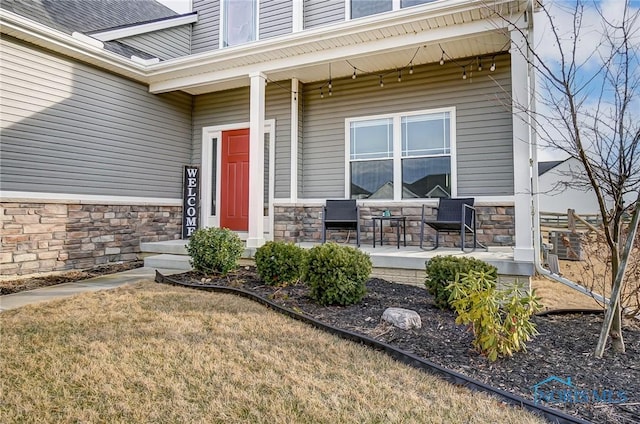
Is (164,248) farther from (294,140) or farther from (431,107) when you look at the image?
(431,107)

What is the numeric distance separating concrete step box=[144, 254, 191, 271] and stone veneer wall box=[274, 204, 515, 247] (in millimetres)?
1612

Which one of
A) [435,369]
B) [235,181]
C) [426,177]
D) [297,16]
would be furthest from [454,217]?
[297,16]

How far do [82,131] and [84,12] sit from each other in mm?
2827

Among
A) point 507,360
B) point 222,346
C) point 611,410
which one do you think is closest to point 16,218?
point 222,346

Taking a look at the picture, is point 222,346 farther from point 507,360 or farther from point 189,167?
point 189,167

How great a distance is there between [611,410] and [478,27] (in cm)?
417

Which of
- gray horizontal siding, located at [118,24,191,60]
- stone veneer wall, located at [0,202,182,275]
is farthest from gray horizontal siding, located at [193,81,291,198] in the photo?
stone veneer wall, located at [0,202,182,275]

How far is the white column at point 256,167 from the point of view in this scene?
18.5ft

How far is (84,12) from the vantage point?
689 centimetres

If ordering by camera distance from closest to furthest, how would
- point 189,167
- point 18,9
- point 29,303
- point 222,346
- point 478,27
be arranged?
point 222,346 → point 29,303 → point 478,27 → point 18,9 → point 189,167

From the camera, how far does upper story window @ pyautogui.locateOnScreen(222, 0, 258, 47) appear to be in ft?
23.8

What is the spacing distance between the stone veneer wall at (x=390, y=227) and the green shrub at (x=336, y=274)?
246 cm

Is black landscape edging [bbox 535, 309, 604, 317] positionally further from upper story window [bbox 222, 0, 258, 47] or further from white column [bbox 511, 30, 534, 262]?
upper story window [bbox 222, 0, 258, 47]

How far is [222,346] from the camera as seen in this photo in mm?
2535
